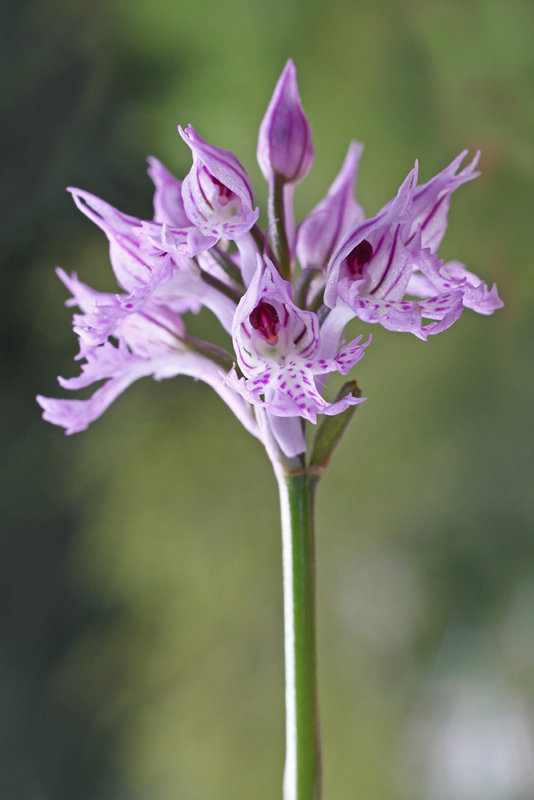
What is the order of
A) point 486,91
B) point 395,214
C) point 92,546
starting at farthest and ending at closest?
point 92,546 < point 486,91 < point 395,214

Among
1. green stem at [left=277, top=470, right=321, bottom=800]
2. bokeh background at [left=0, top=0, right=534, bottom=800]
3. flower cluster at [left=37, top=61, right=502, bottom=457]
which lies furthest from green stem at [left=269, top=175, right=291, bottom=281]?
bokeh background at [left=0, top=0, right=534, bottom=800]

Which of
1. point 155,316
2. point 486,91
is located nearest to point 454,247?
point 486,91

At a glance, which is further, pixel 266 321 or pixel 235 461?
pixel 235 461

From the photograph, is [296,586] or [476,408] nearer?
[296,586]

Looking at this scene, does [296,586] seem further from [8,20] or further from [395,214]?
[8,20]

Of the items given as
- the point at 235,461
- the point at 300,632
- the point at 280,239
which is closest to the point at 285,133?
the point at 280,239

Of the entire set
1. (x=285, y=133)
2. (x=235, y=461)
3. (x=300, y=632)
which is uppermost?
(x=285, y=133)

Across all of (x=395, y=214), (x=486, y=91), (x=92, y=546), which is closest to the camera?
(x=395, y=214)

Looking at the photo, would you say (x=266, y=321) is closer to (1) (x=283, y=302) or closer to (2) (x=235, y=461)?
(1) (x=283, y=302)

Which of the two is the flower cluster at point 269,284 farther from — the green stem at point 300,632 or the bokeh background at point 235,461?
the bokeh background at point 235,461
